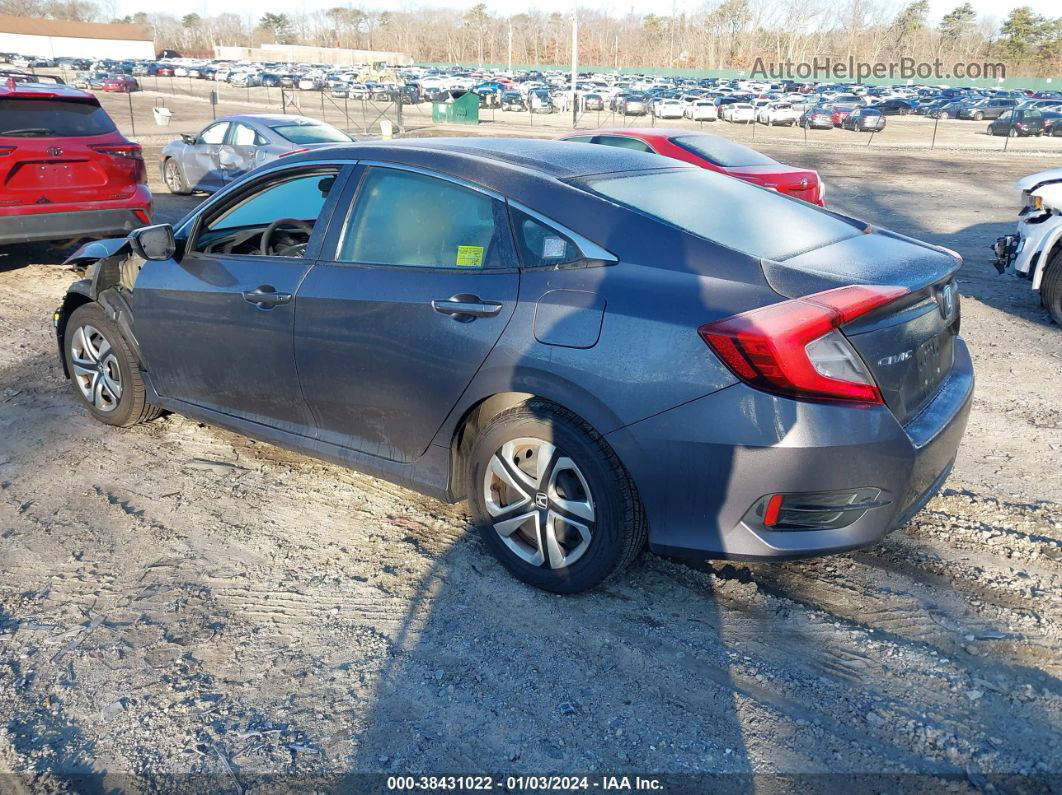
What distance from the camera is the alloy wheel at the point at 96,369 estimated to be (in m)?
5.09

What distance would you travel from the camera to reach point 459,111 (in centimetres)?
4000

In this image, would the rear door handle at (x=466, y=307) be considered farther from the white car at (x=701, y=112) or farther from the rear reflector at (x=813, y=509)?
the white car at (x=701, y=112)

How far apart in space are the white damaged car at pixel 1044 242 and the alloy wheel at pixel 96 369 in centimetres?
704

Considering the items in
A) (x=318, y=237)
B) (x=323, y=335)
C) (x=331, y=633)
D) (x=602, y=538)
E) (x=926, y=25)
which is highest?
(x=926, y=25)

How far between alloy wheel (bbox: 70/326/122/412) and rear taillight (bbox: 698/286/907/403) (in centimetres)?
365

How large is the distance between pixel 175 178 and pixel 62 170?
7248 millimetres

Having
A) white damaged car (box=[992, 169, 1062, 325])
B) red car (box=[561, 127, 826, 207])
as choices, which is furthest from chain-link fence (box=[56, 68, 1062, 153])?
white damaged car (box=[992, 169, 1062, 325])

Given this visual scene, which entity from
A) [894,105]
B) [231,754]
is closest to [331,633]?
[231,754]

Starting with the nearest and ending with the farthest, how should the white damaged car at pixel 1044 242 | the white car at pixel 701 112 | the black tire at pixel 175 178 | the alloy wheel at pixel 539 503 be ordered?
1. the alloy wheel at pixel 539 503
2. the white damaged car at pixel 1044 242
3. the black tire at pixel 175 178
4. the white car at pixel 701 112

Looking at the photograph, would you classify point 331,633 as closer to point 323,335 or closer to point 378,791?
point 378,791

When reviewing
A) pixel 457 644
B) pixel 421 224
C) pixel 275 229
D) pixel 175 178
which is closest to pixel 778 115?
pixel 175 178

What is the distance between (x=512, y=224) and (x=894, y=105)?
190 ft

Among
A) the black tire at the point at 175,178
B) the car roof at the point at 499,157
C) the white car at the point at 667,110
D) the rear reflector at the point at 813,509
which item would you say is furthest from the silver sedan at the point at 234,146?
the white car at the point at 667,110

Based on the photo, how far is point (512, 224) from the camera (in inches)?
134
